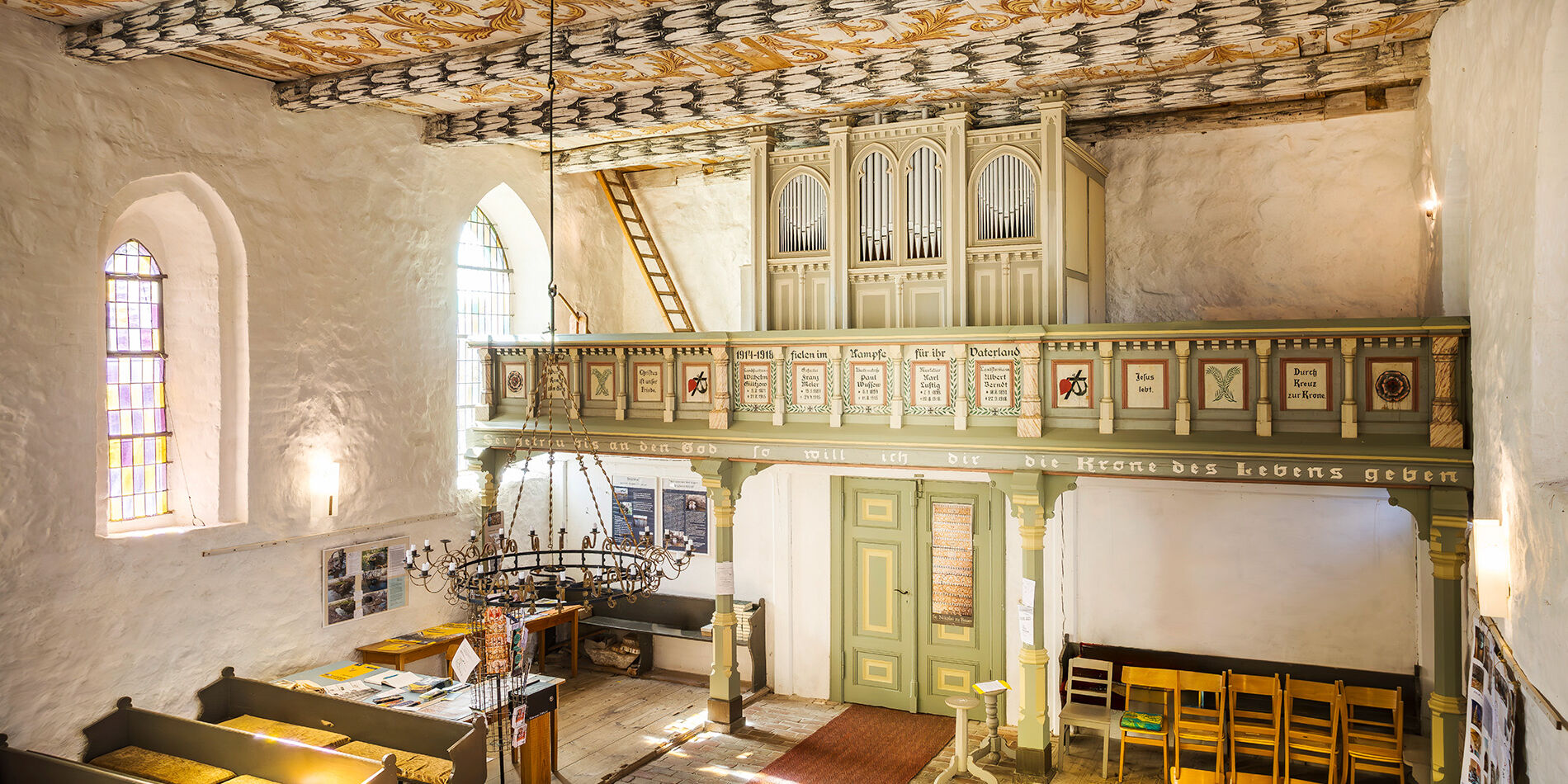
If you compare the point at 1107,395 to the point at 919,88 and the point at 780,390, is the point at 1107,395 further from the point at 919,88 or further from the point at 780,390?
the point at 919,88

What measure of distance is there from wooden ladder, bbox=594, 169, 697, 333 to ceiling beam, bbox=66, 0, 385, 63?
6.09 metres

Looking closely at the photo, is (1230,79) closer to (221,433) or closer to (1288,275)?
(1288,275)

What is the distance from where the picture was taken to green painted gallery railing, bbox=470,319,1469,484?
7719 mm

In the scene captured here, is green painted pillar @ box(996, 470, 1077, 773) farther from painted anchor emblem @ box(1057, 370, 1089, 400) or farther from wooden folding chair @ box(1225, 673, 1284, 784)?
wooden folding chair @ box(1225, 673, 1284, 784)

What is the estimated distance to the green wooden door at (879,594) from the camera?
11516mm

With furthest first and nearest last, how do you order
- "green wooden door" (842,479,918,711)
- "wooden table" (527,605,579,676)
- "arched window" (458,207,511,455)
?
1. "arched window" (458,207,511,455)
2. "wooden table" (527,605,579,676)
3. "green wooden door" (842,479,918,711)

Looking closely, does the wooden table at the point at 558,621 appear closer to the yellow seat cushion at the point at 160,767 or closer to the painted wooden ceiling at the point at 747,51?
the yellow seat cushion at the point at 160,767

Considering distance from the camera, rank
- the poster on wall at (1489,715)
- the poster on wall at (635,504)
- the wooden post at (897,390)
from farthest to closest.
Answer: the poster on wall at (635,504)
the wooden post at (897,390)
the poster on wall at (1489,715)

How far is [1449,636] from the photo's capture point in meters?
7.49

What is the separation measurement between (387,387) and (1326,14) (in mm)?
9127

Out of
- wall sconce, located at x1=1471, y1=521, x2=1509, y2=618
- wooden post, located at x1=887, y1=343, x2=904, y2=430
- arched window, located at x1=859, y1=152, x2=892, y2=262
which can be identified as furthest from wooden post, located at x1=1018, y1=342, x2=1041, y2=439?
wall sconce, located at x1=1471, y1=521, x2=1509, y2=618

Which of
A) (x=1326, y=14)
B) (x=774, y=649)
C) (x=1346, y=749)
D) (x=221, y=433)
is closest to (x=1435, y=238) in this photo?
(x=1326, y=14)

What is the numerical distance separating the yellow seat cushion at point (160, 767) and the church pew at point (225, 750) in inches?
Answer: 1.0

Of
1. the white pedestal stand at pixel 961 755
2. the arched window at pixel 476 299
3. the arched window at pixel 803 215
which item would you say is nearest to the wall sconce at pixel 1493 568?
the white pedestal stand at pixel 961 755
